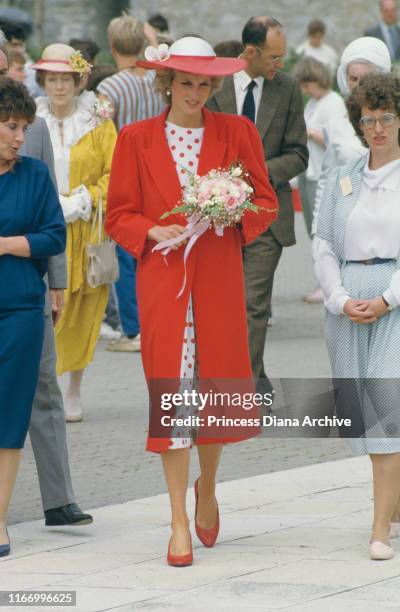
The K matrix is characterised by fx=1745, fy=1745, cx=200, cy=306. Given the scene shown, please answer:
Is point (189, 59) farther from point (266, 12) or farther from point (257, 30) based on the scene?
point (266, 12)

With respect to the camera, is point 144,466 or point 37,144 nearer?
point 37,144

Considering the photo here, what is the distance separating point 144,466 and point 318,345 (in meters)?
4.19

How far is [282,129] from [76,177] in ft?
4.00

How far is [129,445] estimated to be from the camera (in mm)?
A: 9430

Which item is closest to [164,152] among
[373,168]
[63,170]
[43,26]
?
[373,168]

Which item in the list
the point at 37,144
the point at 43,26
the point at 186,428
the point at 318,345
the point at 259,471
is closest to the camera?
the point at 186,428

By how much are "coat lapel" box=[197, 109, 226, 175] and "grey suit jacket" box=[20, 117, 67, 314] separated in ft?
2.42

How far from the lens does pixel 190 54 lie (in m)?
6.97

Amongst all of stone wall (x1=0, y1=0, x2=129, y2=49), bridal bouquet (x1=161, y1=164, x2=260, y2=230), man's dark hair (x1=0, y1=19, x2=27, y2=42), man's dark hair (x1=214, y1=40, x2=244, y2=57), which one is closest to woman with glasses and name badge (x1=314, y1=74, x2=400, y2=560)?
bridal bouquet (x1=161, y1=164, x2=260, y2=230)

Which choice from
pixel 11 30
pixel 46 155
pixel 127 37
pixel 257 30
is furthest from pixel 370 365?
pixel 11 30

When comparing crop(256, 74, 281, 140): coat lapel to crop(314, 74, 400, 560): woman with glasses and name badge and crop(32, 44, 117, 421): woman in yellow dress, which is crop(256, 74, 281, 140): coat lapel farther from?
crop(314, 74, 400, 560): woman with glasses and name badge

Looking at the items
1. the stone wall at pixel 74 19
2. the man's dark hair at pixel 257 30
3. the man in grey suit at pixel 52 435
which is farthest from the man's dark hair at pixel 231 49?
the stone wall at pixel 74 19

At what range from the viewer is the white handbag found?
32.9 feet

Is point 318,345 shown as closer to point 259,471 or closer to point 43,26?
point 259,471
